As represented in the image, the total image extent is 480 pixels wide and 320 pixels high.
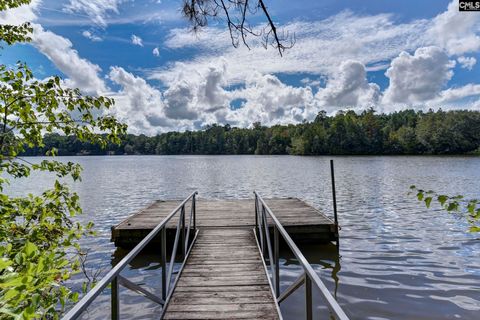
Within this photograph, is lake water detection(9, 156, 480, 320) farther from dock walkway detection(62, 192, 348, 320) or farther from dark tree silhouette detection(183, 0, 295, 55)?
dark tree silhouette detection(183, 0, 295, 55)

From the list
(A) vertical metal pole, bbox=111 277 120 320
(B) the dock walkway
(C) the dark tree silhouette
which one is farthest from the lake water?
(A) vertical metal pole, bbox=111 277 120 320

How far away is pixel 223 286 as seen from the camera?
195 inches

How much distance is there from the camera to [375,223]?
1204 centimetres

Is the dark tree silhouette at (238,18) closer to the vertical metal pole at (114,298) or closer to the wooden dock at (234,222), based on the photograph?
the vertical metal pole at (114,298)

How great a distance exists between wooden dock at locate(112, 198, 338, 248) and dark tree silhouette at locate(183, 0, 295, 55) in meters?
6.24

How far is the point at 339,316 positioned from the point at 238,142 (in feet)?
437

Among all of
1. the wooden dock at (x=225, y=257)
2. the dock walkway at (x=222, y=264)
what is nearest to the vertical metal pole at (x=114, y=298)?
the dock walkway at (x=222, y=264)

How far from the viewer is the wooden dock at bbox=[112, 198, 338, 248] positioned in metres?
8.42

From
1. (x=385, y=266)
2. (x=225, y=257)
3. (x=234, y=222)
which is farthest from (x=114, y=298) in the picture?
(x=385, y=266)

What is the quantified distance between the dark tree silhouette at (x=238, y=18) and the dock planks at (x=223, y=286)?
122 inches


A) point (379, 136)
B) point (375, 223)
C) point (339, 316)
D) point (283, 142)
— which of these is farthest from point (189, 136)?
point (339, 316)

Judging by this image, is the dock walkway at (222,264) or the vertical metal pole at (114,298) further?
the dock walkway at (222,264)

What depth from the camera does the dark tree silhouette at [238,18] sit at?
114 inches

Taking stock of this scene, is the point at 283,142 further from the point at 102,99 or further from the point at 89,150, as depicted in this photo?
the point at 102,99
